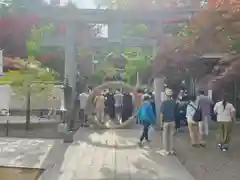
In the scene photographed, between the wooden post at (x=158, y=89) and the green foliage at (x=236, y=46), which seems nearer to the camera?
the green foliage at (x=236, y=46)

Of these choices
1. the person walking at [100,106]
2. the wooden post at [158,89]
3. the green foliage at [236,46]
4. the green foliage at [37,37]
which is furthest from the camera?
the person walking at [100,106]

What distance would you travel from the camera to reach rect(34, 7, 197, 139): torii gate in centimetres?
1512

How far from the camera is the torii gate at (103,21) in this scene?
1512 centimetres

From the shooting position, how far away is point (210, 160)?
10.2 m

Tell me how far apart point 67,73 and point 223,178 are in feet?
40.2

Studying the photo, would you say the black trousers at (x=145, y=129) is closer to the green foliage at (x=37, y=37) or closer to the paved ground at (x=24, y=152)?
the paved ground at (x=24, y=152)

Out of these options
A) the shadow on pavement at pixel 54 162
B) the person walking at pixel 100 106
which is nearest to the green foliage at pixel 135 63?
the person walking at pixel 100 106

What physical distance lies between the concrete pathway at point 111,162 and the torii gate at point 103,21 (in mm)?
2836

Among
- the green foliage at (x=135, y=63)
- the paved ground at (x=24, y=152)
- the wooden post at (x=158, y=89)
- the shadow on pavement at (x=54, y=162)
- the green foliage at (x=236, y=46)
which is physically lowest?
the shadow on pavement at (x=54, y=162)

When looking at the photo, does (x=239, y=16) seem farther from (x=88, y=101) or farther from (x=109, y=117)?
(x=109, y=117)

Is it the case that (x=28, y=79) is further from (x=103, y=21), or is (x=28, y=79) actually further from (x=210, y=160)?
(x=210, y=160)

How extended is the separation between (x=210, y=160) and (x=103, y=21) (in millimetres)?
8114

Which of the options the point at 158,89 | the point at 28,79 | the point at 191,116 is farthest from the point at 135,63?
→ the point at 191,116

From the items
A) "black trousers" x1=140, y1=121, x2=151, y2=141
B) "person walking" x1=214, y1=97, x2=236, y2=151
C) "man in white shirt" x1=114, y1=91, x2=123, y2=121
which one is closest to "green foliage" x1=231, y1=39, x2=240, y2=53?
"person walking" x1=214, y1=97, x2=236, y2=151
